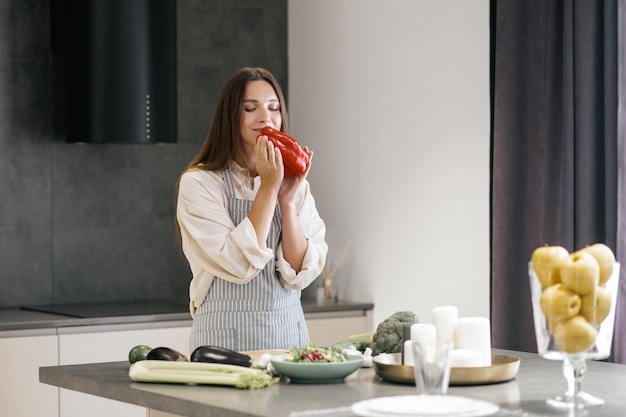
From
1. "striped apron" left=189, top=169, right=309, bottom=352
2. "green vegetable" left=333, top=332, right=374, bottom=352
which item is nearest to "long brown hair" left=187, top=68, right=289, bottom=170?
"striped apron" left=189, top=169, right=309, bottom=352

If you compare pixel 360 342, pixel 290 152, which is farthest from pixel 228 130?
pixel 360 342

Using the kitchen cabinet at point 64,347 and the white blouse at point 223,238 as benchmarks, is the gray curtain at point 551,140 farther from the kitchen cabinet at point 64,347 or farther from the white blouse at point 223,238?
the kitchen cabinet at point 64,347

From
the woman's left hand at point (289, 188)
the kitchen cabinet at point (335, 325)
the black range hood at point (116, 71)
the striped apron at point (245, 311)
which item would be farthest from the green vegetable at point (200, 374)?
the kitchen cabinet at point (335, 325)

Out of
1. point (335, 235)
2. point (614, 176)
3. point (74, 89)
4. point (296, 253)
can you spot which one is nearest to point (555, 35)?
point (614, 176)

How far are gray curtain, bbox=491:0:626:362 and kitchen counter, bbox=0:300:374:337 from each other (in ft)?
3.40

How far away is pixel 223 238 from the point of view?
2.89 m

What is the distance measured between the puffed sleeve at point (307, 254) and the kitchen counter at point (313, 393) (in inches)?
21.2

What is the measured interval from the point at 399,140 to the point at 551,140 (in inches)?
38.3

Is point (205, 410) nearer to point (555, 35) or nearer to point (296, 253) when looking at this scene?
point (296, 253)

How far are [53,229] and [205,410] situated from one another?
2803 mm

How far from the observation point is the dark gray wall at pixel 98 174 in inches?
181

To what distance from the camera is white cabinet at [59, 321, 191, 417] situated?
4141 millimetres

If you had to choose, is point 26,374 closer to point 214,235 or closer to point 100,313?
point 100,313

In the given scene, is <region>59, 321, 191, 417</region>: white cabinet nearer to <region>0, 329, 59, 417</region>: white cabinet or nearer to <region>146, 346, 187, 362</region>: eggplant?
<region>0, 329, 59, 417</region>: white cabinet
